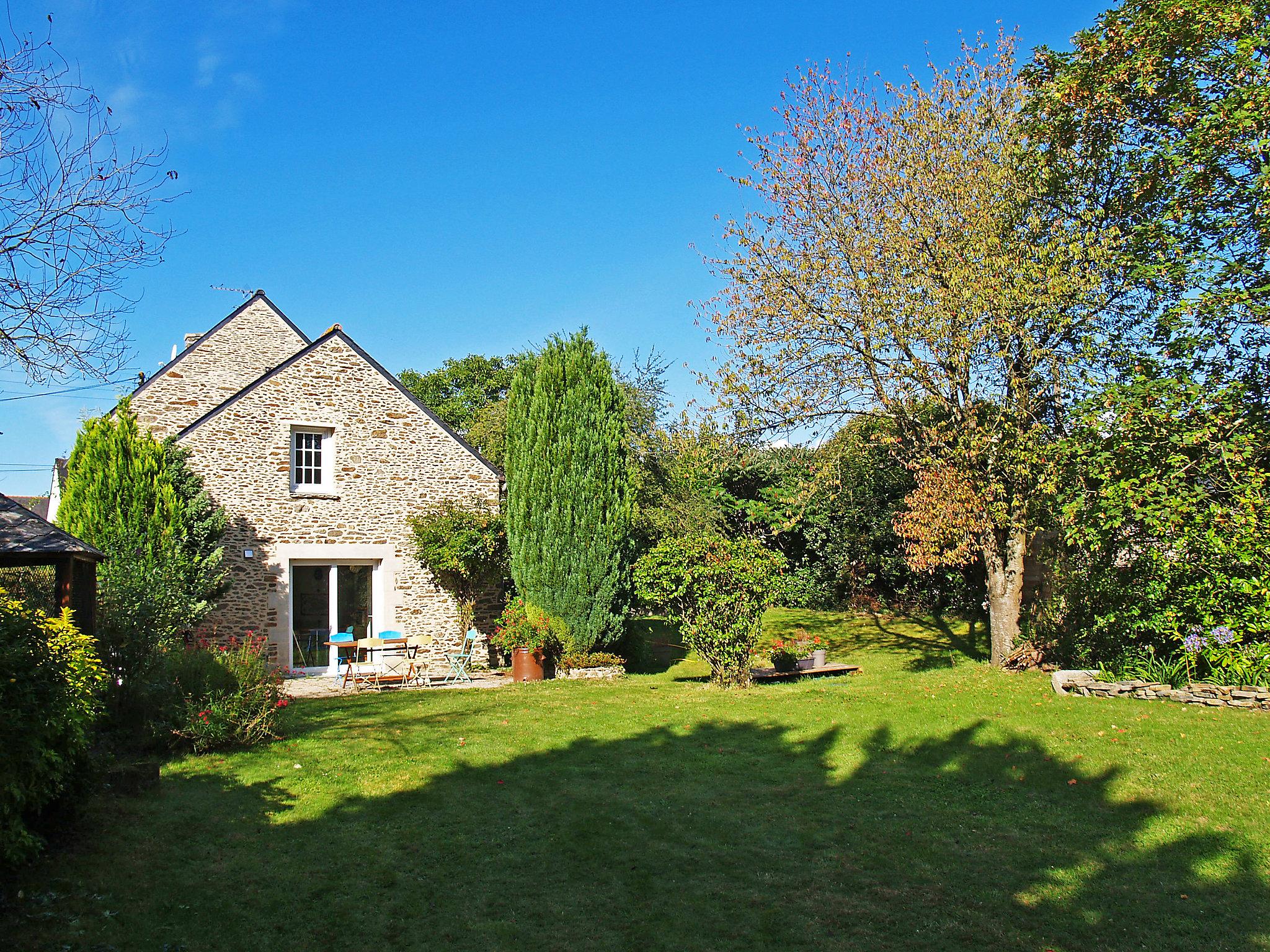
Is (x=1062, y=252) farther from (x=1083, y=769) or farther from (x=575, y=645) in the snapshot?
(x=575, y=645)

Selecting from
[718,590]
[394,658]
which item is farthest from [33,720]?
[394,658]

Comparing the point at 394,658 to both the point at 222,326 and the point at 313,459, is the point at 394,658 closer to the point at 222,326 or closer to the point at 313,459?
the point at 313,459

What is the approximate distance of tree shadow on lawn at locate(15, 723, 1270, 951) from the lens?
15.0 ft

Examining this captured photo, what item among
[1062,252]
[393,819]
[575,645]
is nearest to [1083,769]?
[393,819]

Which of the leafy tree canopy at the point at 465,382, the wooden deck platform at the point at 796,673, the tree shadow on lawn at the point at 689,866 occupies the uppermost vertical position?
the leafy tree canopy at the point at 465,382

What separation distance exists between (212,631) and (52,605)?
3.79 m

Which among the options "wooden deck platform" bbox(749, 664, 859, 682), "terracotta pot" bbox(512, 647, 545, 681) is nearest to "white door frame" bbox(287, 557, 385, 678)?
"terracotta pot" bbox(512, 647, 545, 681)

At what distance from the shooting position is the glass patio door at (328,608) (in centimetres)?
1509

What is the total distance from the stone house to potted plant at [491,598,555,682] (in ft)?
5.45

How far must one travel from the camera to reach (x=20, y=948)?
4.08 meters

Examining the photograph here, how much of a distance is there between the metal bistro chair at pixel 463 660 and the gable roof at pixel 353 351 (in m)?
3.36

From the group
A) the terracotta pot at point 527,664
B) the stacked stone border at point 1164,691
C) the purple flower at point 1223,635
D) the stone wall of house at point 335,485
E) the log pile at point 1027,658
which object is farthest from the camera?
the stone wall of house at point 335,485

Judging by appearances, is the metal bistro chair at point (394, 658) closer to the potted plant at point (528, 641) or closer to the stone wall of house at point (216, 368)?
the potted plant at point (528, 641)

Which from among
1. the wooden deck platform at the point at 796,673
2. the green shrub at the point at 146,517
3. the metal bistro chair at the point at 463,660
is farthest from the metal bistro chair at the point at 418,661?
the wooden deck platform at the point at 796,673
